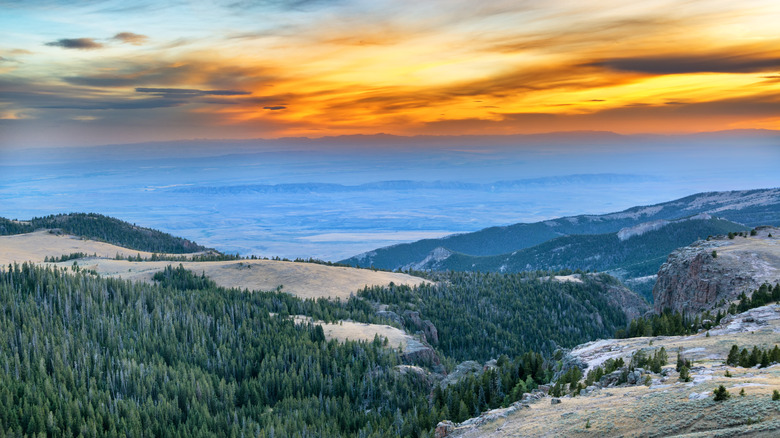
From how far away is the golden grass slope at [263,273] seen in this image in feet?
324

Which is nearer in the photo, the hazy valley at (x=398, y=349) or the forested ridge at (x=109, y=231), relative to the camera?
the hazy valley at (x=398, y=349)

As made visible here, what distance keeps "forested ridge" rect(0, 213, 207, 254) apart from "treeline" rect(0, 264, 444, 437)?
101 metres

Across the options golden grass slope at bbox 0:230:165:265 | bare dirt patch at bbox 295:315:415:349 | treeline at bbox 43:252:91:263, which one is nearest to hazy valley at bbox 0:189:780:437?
bare dirt patch at bbox 295:315:415:349

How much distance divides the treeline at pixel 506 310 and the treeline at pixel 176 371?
30.5 m

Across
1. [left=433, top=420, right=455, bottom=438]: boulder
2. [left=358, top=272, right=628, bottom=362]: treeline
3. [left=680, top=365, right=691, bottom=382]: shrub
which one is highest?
[left=680, top=365, right=691, bottom=382]: shrub

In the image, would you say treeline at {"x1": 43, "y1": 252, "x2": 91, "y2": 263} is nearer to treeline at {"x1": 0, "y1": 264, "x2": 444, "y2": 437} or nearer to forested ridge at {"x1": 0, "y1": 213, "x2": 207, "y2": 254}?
treeline at {"x1": 0, "y1": 264, "x2": 444, "y2": 437}

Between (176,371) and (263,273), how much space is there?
47.7 m

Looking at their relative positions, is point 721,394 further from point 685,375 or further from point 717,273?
point 717,273

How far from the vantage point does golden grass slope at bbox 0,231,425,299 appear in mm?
98688

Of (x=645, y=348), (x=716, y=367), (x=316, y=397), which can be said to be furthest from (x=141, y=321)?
(x=716, y=367)

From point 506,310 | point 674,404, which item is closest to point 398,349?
point 674,404

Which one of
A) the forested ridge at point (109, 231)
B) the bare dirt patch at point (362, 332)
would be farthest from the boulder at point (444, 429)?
the forested ridge at point (109, 231)

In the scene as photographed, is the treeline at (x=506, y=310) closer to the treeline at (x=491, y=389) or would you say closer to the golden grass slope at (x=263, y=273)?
the golden grass slope at (x=263, y=273)

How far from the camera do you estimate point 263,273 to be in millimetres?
104500
